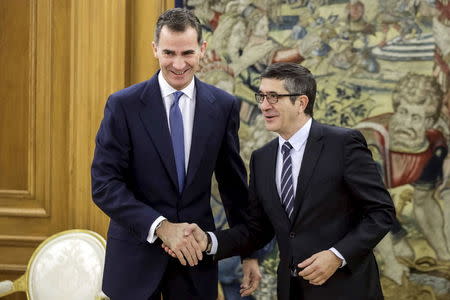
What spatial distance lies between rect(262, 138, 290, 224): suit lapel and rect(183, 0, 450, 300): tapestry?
1.24 metres

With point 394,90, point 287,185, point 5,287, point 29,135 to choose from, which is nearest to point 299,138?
point 287,185

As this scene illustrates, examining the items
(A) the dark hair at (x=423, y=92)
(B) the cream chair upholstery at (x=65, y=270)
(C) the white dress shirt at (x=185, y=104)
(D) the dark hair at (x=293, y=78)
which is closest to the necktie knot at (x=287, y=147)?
(D) the dark hair at (x=293, y=78)

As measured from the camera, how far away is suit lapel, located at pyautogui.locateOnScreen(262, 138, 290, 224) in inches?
99.0

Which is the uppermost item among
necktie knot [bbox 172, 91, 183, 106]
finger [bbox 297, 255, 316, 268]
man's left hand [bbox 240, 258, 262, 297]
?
necktie knot [bbox 172, 91, 183, 106]

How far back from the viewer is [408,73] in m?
3.67

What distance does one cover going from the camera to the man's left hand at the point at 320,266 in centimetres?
233

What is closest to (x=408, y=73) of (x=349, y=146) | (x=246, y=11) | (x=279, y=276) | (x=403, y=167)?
(x=403, y=167)

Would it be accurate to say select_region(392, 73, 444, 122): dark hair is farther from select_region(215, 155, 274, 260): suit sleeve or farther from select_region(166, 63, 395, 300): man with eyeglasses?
select_region(215, 155, 274, 260): suit sleeve

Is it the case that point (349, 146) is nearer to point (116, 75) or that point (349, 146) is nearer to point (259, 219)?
point (259, 219)

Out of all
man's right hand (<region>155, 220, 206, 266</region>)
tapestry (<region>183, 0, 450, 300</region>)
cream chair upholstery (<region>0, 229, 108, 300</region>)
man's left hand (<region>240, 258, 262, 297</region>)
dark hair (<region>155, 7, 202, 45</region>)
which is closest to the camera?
man's right hand (<region>155, 220, 206, 266</region>)

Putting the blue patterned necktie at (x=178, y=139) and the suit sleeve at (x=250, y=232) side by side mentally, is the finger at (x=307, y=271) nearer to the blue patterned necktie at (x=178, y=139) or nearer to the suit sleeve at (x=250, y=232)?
the suit sleeve at (x=250, y=232)

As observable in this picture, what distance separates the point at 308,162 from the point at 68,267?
194cm

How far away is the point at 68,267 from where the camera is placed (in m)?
3.83

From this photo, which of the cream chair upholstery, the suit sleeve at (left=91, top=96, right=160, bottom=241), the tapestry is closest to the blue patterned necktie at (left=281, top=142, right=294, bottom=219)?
the suit sleeve at (left=91, top=96, right=160, bottom=241)
